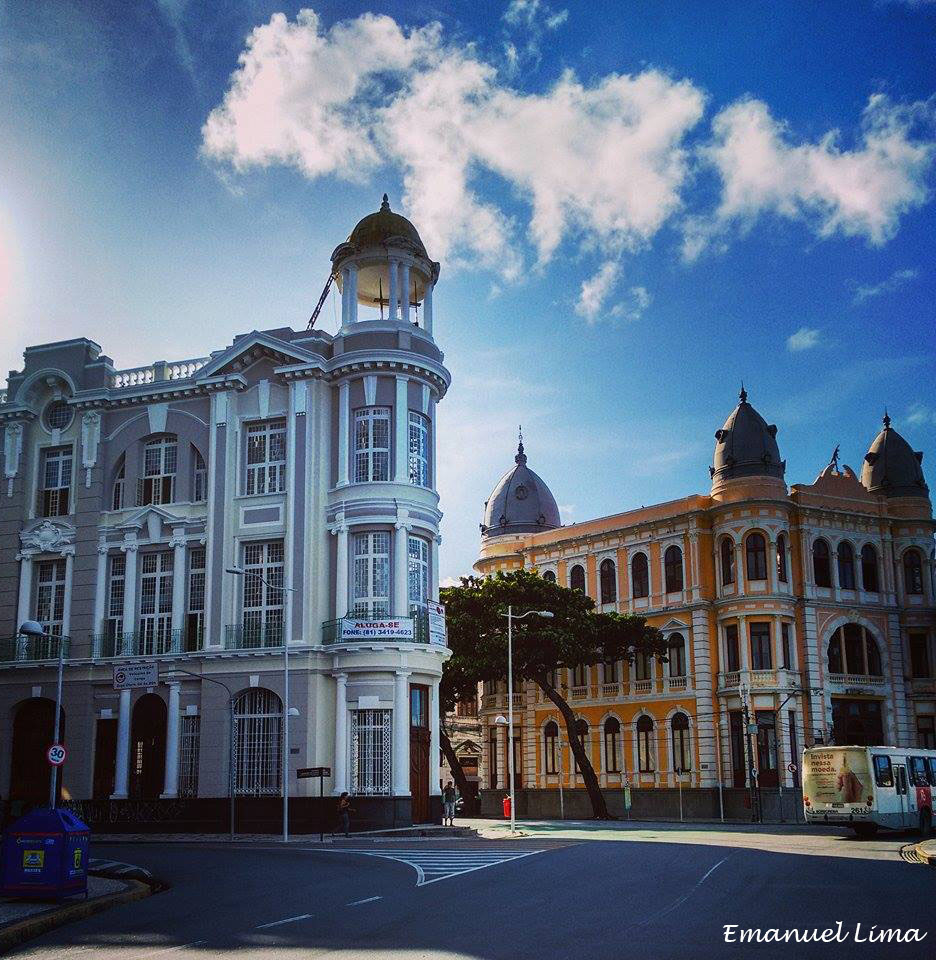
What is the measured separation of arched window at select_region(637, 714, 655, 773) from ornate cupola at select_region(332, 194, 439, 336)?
2506cm

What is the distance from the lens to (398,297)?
4419 centimetres

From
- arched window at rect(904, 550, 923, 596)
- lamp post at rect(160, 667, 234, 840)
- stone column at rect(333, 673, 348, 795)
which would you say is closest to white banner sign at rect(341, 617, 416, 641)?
stone column at rect(333, 673, 348, 795)

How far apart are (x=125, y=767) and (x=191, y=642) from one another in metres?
4.87

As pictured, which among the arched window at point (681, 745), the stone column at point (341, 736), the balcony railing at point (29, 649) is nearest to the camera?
the stone column at point (341, 736)

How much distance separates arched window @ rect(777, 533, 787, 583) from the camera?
186 feet

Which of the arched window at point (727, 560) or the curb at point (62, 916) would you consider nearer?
the curb at point (62, 916)

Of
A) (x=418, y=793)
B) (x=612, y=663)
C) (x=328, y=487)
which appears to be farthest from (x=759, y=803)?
(x=328, y=487)

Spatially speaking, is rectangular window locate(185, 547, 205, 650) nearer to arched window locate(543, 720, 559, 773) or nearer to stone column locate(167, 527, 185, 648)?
stone column locate(167, 527, 185, 648)

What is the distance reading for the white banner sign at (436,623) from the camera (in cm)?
4116

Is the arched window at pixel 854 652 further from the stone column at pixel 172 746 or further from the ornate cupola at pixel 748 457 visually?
the stone column at pixel 172 746

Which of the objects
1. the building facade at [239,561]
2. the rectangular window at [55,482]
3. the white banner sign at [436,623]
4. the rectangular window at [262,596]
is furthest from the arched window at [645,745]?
the rectangular window at [55,482]

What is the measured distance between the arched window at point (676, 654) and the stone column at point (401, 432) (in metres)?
23.0

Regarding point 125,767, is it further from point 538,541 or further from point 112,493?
point 538,541

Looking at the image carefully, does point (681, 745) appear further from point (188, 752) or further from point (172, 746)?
point (172, 746)
